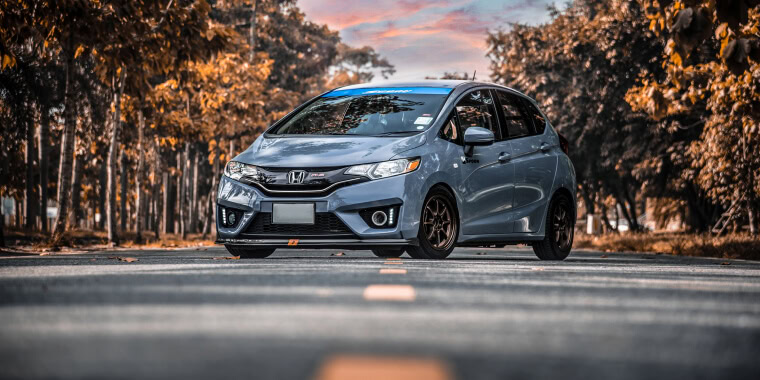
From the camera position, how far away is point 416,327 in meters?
4.19

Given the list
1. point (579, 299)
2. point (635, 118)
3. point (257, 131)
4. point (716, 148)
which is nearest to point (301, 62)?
point (257, 131)

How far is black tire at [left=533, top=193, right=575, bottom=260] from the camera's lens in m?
11.8

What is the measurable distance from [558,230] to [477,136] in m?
2.37

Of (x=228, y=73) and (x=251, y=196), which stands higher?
(x=228, y=73)

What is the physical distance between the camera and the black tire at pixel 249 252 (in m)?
10.5

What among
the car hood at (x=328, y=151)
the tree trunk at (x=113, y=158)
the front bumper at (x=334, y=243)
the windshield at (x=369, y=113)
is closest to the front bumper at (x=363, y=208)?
the front bumper at (x=334, y=243)

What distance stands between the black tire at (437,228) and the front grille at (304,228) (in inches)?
28.8

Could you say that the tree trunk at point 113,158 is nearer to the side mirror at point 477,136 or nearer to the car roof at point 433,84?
the car roof at point 433,84

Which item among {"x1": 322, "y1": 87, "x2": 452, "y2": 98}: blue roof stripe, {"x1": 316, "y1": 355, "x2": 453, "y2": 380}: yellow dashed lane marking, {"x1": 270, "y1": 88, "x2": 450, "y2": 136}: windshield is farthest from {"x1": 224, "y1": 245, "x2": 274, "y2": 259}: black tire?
{"x1": 316, "y1": 355, "x2": 453, "y2": 380}: yellow dashed lane marking

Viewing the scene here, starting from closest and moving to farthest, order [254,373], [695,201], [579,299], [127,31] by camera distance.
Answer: [254,373], [579,299], [127,31], [695,201]

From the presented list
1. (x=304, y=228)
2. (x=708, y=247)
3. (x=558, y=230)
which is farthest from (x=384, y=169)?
(x=708, y=247)

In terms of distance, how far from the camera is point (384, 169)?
31.3 feet

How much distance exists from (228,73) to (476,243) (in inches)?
726

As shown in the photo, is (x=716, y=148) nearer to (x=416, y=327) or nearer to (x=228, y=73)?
(x=228, y=73)
